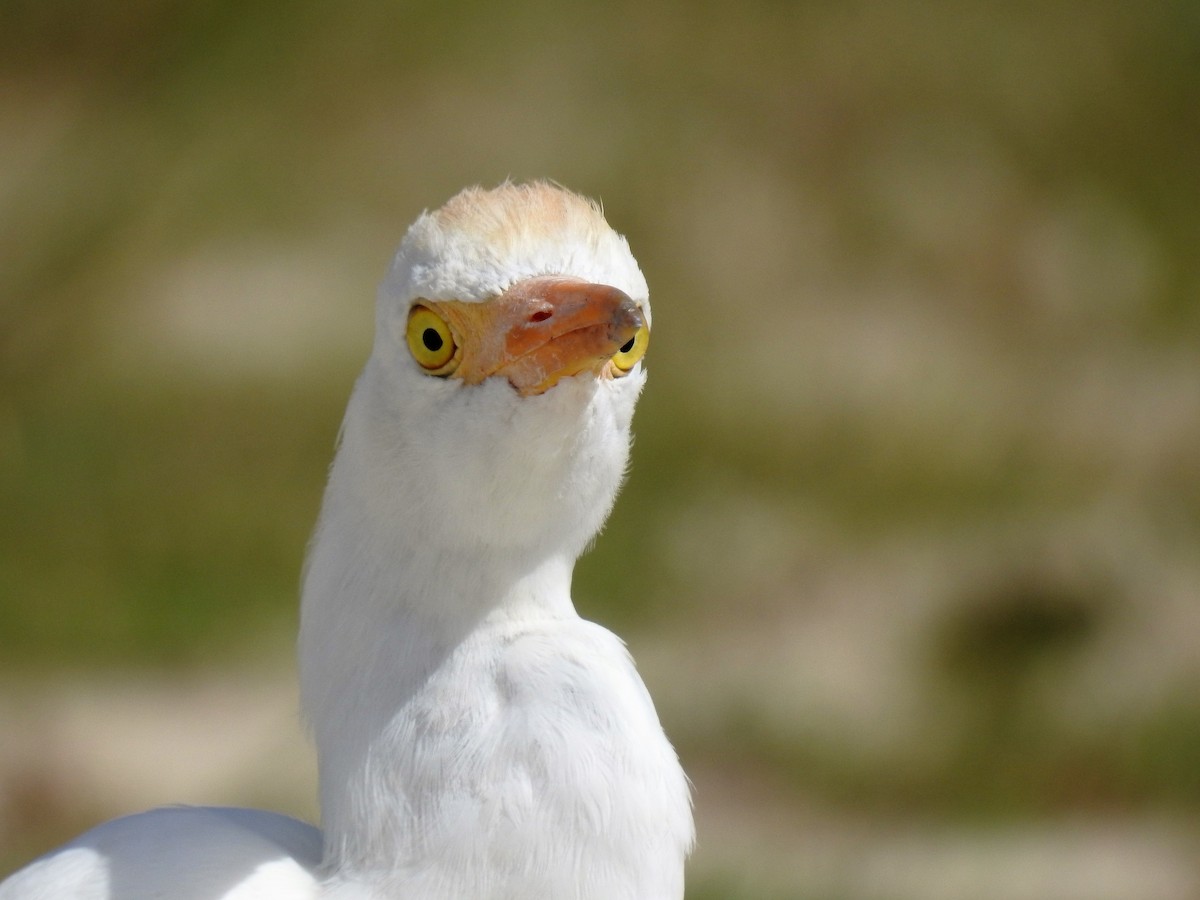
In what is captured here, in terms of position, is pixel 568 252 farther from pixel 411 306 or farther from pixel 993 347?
pixel 993 347

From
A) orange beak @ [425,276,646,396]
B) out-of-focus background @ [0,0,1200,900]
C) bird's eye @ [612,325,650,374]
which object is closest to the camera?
orange beak @ [425,276,646,396]

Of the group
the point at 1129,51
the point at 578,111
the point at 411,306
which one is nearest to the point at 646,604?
the point at 578,111

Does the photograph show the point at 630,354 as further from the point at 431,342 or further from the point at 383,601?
the point at 383,601

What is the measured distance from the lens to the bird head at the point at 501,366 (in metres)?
1.34

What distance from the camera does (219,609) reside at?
14.3ft

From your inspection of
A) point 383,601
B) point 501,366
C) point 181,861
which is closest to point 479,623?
point 383,601

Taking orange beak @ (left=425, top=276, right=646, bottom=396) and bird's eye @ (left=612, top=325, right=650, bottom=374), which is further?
bird's eye @ (left=612, top=325, right=650, bottom=374)

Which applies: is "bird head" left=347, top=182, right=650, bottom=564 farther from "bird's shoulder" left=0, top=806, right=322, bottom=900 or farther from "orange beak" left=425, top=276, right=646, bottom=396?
"bird's shoulder" left=0, top=806, right=322, bottom=900

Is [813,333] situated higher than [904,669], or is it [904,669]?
[813,333]

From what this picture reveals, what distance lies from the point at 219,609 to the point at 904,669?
86.7 inches

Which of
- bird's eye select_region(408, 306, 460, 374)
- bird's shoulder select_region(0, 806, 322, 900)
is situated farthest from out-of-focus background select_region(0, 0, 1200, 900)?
bird's eye select_region(408, 306, 460, 374)

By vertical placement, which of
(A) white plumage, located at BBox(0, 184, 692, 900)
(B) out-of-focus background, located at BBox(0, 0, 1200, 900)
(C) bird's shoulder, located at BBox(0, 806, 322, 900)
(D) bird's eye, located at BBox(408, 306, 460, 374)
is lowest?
(C) bird's shoulder, located at BBox(0, 806, 322, 900)

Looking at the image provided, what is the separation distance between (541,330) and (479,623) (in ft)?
1.18

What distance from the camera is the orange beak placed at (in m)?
1.29
